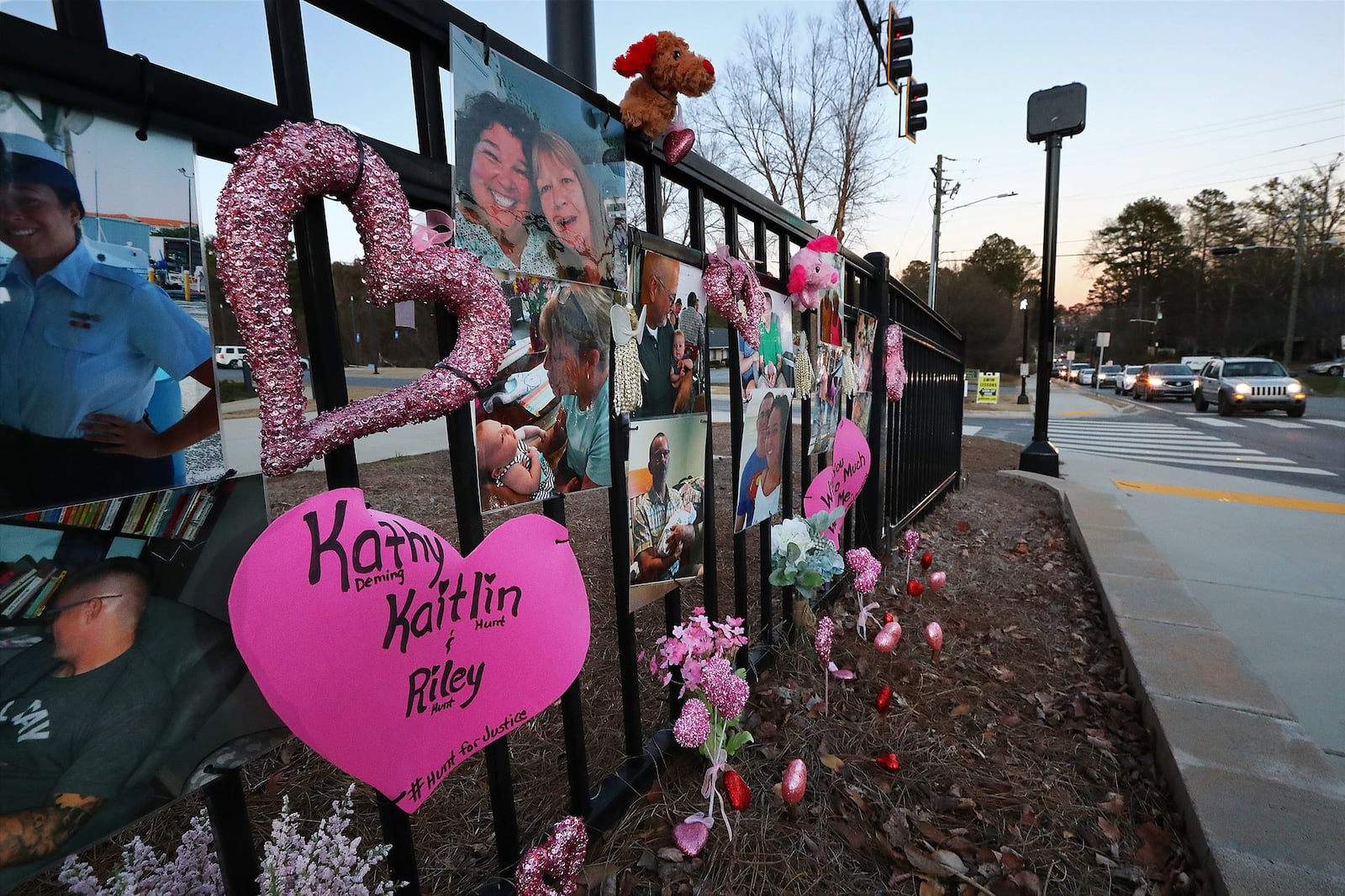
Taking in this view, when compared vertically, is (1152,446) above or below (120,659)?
below

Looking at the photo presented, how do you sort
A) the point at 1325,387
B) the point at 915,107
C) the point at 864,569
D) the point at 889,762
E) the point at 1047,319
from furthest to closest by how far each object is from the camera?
1. the point at 1325,387
2. the point at 915,107
3. the point at 1047,319
4. the point at 864,569
5. the point at 889,762

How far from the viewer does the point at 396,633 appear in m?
0.96

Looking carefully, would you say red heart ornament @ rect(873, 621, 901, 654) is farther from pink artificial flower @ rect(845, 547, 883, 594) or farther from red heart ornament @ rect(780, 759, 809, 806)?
red heart ornament @ rect(780, 759, 809, 806)

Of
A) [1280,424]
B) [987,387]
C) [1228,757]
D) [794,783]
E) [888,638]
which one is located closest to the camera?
[794,783]

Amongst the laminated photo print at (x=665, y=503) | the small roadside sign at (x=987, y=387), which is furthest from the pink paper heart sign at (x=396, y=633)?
the small roadside sign at (x=987, y=387)

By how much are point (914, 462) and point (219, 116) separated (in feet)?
14.1

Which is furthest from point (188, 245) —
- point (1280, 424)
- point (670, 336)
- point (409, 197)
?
point (1280, 424)

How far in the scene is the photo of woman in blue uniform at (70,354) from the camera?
655 mm

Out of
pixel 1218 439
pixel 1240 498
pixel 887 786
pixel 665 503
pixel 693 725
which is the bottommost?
pixel 1218 439

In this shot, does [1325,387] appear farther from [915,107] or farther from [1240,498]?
[1240,498]

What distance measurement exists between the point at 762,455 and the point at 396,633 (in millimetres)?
1400

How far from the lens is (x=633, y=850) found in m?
1.52

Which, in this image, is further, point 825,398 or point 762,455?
point 825,398

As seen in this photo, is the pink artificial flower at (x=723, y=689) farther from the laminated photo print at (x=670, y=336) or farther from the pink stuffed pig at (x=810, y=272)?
the pink stuffed pig at (x=810, y=272)
